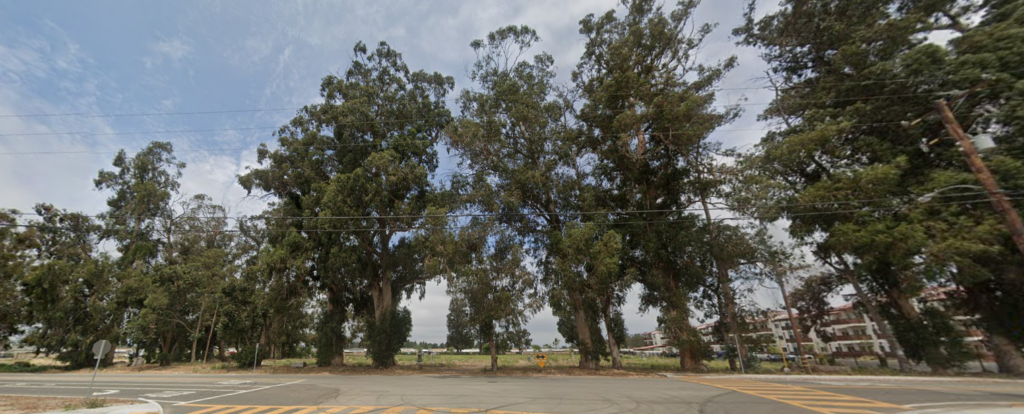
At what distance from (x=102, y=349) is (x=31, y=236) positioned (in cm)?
1963

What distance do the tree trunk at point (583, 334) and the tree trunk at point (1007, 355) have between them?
1836 cm

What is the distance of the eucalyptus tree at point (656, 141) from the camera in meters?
20.9

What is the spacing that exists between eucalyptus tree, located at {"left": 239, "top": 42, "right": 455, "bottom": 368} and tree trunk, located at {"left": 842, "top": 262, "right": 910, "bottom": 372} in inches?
1011

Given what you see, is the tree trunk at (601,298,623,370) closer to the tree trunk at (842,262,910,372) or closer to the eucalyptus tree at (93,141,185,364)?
the tree trunk at (842,262,910,372)

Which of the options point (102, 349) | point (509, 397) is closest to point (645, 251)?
point (509, 397)

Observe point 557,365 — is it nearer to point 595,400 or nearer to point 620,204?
point 620,204

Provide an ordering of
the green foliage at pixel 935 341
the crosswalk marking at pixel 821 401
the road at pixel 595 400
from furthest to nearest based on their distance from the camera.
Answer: the green foliage at pixel 935 341 → the road at pixel 595 400 → the crosswalk marking at pixel 821 401

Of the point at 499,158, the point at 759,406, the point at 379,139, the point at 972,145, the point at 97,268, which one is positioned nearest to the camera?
the point at 759,406

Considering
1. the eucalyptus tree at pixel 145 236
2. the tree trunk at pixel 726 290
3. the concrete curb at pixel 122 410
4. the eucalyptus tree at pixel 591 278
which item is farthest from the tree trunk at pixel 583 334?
the eucalyptus tree at pixel 145 236

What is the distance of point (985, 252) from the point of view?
46.4 ft

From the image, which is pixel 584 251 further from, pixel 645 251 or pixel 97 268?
pixel 97 268

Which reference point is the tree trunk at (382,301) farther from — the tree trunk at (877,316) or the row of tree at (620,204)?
the tree trunk at (877,316)

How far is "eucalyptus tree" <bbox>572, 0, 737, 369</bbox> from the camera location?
2089 centimetres

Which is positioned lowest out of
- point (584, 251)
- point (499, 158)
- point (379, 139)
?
point (584, 251)
